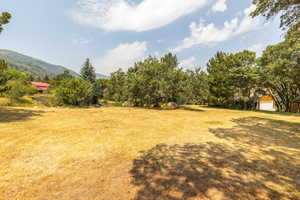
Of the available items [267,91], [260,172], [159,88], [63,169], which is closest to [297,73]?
[267,91]

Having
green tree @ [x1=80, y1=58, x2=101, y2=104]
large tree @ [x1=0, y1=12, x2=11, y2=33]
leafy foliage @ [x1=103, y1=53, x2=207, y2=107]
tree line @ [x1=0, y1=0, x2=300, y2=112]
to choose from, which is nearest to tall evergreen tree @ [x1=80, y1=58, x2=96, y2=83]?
green tree @ [x1=80, y1=58, x2=101, y2=104]

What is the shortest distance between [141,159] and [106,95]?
27185 millimetres

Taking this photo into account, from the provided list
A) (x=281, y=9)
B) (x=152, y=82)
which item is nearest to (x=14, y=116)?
(x=152, y=82)

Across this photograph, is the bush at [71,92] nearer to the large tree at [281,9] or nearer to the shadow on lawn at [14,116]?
the shadow on lawn at [14,116]

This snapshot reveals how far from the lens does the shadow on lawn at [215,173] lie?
74.7 inches

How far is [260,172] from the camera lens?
8.07 feet

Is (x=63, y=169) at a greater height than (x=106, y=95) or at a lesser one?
lesser

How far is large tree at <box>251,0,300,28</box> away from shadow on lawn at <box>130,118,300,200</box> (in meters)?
5.84

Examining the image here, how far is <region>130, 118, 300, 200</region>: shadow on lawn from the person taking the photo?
6.23ft

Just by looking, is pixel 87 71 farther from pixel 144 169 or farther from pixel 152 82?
pixel 144 169

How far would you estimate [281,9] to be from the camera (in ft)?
17.6

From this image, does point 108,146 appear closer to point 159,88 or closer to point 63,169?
point 63,169

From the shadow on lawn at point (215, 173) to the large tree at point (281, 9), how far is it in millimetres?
5842

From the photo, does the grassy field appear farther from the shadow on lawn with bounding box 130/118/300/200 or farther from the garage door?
the garage door
